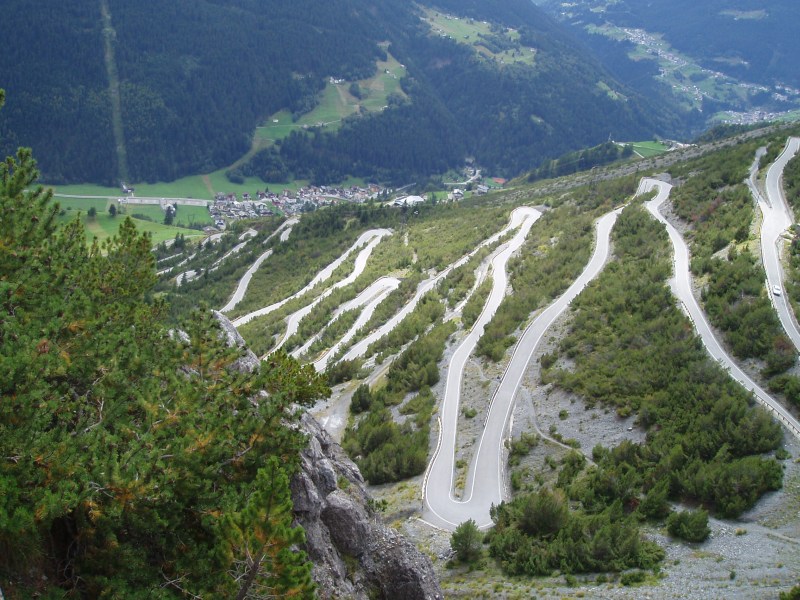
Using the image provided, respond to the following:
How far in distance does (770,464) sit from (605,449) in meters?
5.85

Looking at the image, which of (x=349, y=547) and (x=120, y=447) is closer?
(x=120, y=447)

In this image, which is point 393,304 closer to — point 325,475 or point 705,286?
point 705,286

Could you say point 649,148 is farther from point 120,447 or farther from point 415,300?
point 120,447

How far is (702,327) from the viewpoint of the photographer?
30.9 metres

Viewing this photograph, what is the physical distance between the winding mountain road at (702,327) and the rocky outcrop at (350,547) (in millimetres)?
15461

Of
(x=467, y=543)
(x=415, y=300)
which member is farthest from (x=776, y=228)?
(x=467, y=543)

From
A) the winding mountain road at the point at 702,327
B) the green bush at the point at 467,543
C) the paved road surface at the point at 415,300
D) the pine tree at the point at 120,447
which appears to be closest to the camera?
the pine tree at the point at 120,447

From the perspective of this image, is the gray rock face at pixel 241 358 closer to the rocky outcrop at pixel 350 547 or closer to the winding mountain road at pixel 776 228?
the rocky outcrop at pixel 350 547

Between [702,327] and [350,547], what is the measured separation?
903 inches

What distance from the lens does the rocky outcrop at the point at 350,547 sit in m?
15.7

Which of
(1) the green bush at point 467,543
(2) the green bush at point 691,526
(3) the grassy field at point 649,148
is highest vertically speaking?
(3) the grassy field at point 649,148

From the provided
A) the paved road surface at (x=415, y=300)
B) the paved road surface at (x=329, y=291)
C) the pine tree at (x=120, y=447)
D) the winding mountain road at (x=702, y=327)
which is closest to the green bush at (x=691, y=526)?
the winding mountain road at (x=702, y=327)

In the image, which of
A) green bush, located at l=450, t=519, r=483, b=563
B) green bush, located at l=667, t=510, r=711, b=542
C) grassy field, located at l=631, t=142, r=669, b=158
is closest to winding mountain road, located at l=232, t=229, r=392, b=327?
green bush, located at l=450, t=519, r=483, b=563

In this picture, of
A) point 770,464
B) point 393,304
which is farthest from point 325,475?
point 393,304
